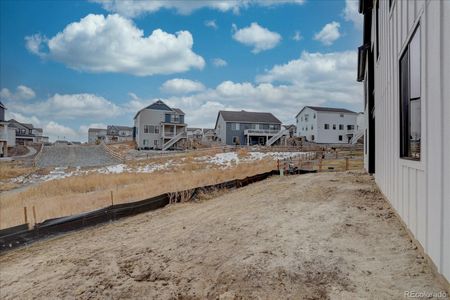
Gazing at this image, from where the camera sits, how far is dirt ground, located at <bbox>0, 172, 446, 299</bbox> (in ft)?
12.3

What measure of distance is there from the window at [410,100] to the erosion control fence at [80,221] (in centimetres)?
772

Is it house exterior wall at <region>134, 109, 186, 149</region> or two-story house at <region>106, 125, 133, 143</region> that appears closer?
house exterior wall at <region>134, 109, 186, 149</region>

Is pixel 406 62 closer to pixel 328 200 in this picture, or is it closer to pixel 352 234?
pixel 352 234

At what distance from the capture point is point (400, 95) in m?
5.20

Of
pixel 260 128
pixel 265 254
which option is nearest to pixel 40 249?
pixel 265 254

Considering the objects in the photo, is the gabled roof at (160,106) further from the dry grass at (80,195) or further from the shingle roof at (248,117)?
the dry grass at (80,195)

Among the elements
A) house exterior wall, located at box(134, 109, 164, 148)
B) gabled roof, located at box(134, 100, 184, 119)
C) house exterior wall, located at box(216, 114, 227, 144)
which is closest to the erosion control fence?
house exterior wall, located at box(134, 109, 164, 148)

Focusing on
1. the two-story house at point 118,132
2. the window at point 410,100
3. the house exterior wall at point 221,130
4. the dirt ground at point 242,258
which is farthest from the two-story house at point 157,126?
the window at point 410,100

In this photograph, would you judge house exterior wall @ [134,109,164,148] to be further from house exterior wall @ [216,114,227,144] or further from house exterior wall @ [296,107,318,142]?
house exterior wall @ [296,107,318,142]

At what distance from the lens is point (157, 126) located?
5266 cm

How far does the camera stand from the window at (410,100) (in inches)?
161

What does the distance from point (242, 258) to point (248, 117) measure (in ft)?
169

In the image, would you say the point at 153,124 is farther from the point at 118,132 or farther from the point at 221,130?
the point at 118,132

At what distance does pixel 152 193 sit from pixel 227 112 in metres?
44.0
